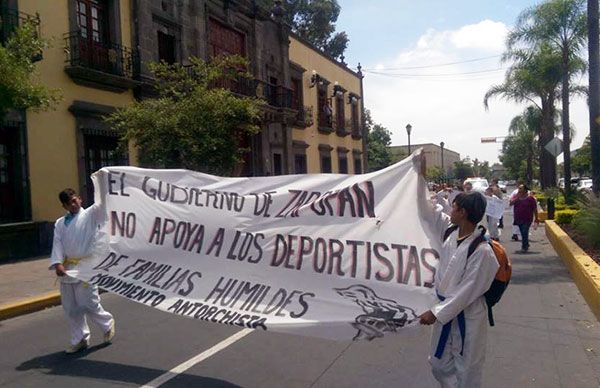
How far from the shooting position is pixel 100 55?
16625 millimetres

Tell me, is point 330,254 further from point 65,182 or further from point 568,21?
point 568,21

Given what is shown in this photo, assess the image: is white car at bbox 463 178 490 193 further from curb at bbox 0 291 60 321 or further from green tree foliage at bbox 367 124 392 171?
green tree foliage at bbox 367 124 392 171

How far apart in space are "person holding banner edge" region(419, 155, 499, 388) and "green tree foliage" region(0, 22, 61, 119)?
7003mm

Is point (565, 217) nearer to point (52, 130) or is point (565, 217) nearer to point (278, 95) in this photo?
point (52, 130)

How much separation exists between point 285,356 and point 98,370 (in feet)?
5.75

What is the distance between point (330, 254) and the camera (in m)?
4.79

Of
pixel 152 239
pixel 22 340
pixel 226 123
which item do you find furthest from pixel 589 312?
pixel 226 123

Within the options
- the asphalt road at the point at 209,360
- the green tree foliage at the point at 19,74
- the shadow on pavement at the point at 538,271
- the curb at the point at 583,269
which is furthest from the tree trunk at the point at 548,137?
the asphalt road at the point at 209,360

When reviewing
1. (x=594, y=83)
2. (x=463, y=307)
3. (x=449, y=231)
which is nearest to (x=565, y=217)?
(x=594, y=83)

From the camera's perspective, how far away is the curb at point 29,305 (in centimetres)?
832

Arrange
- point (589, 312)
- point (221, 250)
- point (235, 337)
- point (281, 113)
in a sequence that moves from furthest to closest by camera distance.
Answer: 1. point (281, 113)
2. point (589, 312)
3. point (235, 337)
4. point (221, 250)

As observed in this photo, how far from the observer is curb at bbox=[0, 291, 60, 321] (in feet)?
27.3

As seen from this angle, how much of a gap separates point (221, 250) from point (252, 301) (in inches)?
27.9

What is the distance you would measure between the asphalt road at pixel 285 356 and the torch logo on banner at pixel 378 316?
109mm
